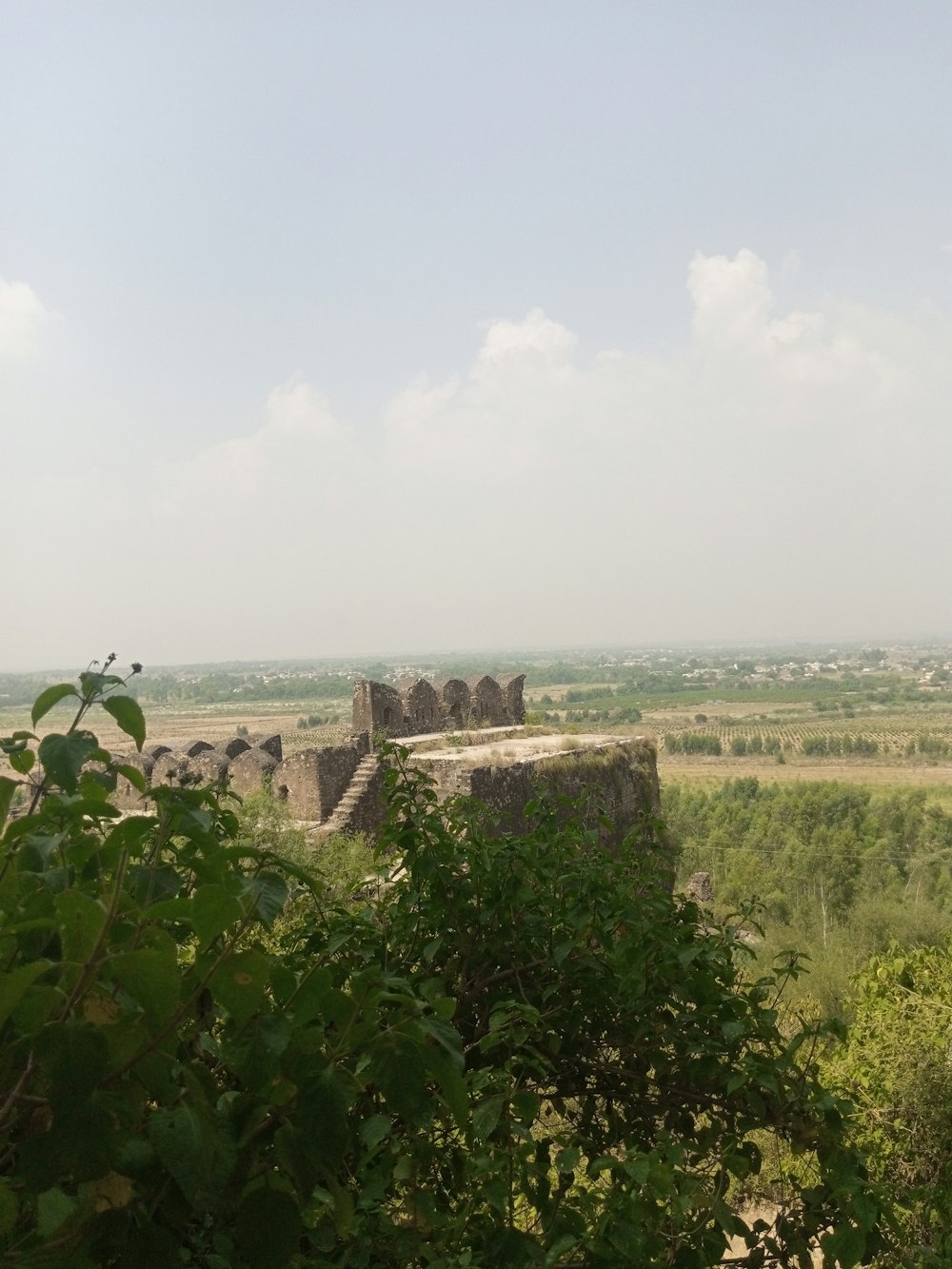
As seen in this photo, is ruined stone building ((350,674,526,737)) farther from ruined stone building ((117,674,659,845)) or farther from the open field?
the open field

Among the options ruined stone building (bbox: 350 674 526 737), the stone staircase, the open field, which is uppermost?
ruined stone building (bbox: 350 674 526 737)

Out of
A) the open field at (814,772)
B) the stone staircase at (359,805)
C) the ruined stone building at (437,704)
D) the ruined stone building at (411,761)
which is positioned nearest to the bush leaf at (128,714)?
the ruined stone building at (411,761)

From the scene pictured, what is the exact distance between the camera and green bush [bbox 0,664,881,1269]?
870 mm

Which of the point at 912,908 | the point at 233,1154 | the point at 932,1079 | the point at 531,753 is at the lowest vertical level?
the point at 912,908

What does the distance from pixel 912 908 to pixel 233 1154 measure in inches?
927

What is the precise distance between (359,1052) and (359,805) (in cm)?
1059

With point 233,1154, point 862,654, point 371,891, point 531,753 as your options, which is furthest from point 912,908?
point 862,654

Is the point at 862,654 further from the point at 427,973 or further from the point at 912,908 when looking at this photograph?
the point at 427,973

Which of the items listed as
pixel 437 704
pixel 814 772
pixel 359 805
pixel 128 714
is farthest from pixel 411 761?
pixel 814 772

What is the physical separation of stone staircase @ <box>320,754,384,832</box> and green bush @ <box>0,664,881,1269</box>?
8831mm

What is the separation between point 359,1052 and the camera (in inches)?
43.4

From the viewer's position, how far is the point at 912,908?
21281 mm

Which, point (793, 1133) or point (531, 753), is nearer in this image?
point (793, 1133)

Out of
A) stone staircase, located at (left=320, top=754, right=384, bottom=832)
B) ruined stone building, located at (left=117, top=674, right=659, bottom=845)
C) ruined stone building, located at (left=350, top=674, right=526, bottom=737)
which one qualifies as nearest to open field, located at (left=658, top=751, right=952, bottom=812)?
ruined stone building, located at (left=350, top=674, right=526, bottom=737)
